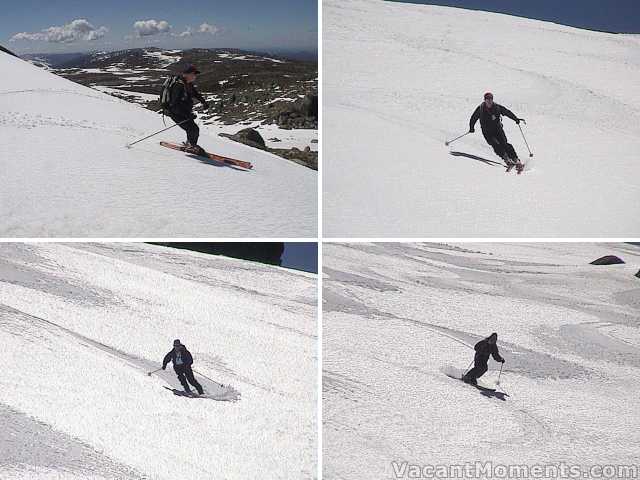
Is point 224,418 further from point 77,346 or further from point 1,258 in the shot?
point 1,258

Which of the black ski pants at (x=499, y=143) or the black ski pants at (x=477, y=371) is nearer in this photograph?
the black ski pants at (x=477, y=371)

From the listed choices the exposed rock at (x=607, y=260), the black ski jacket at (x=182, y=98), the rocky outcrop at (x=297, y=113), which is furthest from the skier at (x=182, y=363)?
the exposed rock at (x=607, y=260)

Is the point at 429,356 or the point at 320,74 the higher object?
the point at 320,74

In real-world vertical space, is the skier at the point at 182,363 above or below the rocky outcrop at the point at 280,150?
below

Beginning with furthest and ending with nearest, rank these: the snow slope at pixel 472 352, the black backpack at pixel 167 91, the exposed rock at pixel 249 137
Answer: the exposed rock at pixel 249 137
the black backpack at pixel 167 91
the snow slope at pixel 472 352

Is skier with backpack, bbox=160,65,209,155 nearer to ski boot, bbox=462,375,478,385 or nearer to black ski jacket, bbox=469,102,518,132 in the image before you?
black ski jacket, bbox=469,102,518,132

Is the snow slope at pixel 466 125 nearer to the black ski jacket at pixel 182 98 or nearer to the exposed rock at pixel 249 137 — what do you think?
the exposed rock at pixel 249 137

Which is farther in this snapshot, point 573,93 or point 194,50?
point 573,93

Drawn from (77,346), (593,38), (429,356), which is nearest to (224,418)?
(77,346)
